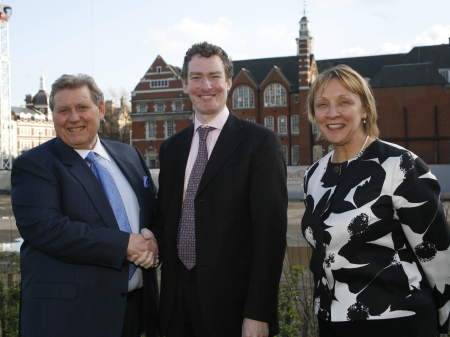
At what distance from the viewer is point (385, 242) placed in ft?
9.07

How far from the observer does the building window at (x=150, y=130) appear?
52.8 metres

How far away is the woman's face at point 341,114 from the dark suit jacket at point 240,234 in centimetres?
42

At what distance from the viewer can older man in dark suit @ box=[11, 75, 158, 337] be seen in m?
3.10

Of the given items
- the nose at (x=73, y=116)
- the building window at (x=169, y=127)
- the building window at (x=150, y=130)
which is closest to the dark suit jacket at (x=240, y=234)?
the nose at (x=73, y=116)

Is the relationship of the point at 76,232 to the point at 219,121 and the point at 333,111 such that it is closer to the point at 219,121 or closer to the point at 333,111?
the point at 219,121

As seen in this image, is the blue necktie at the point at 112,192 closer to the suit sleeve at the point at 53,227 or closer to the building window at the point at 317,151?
the suit sleeve at the point at 53,227

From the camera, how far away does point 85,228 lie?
3113mm

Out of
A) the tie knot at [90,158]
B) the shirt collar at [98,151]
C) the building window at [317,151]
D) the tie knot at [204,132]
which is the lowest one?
the tie knot at [90,158]

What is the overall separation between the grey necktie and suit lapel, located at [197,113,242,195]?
0.09 metres

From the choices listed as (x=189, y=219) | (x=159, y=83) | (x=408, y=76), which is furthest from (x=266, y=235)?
(x=159, y=83)

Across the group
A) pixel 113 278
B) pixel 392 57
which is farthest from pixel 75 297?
pixel 392 57

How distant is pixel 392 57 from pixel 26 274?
173 ft

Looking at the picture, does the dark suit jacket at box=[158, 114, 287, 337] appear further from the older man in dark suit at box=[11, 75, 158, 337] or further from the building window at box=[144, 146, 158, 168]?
the building window at box=[144, 146, 158, 168]

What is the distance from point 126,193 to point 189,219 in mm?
524
